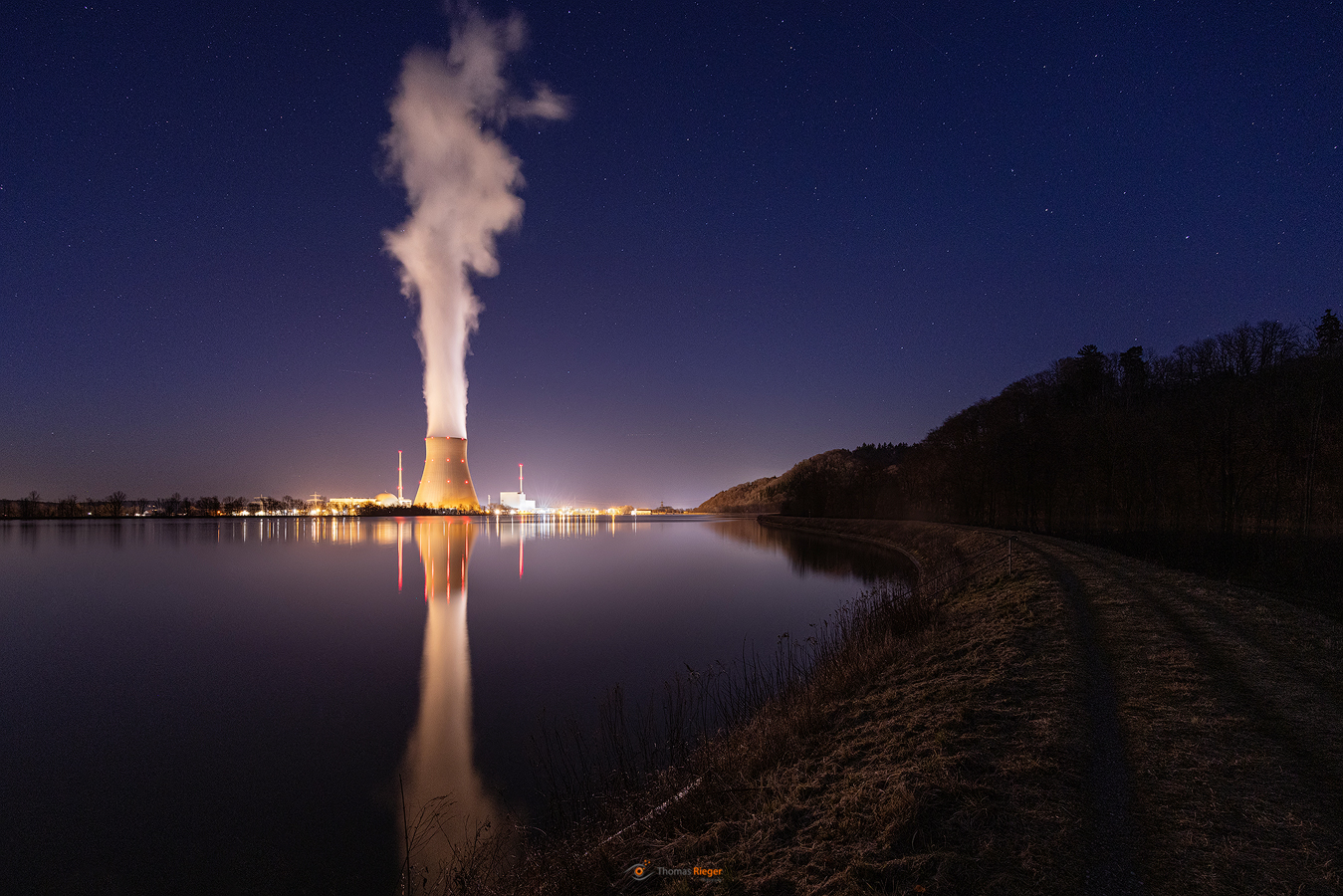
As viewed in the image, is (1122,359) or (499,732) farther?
(1122,359)

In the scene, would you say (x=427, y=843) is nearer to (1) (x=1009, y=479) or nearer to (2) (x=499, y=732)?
(2) (x=499, y=732)

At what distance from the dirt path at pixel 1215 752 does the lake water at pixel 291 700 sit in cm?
529

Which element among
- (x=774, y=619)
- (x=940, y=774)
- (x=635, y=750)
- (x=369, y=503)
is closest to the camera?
(x=940, y=774)

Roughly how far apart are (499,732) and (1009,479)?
37832mm

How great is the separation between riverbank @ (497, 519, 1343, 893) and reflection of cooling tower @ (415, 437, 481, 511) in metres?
62.5

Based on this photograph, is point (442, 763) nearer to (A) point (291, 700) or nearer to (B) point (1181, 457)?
(A) point (291, 700)

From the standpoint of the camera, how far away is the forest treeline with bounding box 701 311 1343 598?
22.9 metres

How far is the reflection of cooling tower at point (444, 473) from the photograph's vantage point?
2509 inches

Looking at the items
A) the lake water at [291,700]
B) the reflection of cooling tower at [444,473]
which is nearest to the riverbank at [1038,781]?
the lake water at [291,700]

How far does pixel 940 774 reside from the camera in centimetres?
411

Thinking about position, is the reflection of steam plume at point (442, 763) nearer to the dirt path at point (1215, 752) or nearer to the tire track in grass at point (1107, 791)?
the tire track in grass at point (1107, 791)

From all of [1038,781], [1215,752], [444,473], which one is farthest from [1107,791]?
[444,473]

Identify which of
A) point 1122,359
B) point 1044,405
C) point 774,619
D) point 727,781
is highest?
point 1122,359

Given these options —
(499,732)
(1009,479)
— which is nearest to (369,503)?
(1009,479)
